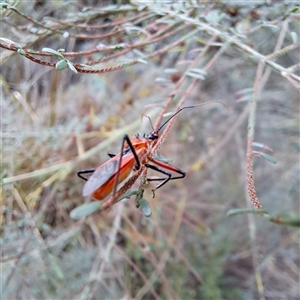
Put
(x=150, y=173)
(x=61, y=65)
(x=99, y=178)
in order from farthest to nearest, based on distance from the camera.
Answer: (x=150, y=173)
(x=99, y=178)
(x=61, y=65)

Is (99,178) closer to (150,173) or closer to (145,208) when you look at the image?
(145,208)

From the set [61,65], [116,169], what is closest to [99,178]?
[116,169]

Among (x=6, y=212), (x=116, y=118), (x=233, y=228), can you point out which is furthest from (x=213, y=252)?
(x=6, y=212)

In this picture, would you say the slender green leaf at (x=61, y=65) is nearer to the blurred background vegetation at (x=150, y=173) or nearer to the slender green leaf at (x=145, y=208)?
the slender green leaf at (x=145, y=208)

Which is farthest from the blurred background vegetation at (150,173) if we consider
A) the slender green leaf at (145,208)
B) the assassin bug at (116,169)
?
the slender green leaf at (145,208)

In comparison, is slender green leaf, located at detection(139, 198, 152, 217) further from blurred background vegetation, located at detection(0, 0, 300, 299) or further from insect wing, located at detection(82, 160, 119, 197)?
blurred background vegetation, located at detection(0, 0, 300, 299)

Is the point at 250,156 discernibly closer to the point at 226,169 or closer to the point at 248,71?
the point at 248,71

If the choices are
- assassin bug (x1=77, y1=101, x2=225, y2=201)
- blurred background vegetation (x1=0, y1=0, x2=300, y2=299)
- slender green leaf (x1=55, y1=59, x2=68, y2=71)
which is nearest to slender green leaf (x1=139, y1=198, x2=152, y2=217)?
assassin bug (x1=77, y1=101, x2=225, y2=201)
